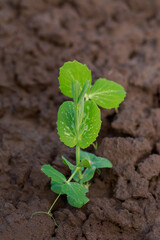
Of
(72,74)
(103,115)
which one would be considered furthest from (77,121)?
(103,115)

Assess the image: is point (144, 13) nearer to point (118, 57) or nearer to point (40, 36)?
point (118, 57)

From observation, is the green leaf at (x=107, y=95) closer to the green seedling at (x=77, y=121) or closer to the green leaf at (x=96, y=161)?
the green seedling at (x=77, y=121)

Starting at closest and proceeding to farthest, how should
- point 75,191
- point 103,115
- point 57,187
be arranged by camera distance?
point 75,191 → point 57,187 → point 103,115

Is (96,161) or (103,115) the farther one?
(103,115)

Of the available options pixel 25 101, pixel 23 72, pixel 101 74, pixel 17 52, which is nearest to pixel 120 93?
pixel 101 74

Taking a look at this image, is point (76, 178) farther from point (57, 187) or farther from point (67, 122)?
point (67, 122)

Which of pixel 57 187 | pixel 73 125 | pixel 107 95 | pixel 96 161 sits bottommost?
pixel 57 187

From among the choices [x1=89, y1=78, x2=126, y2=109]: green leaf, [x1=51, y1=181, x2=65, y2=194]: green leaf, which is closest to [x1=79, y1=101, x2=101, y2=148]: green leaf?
[x1=89, y1=78, x2=126, y2=109]: green leaf
